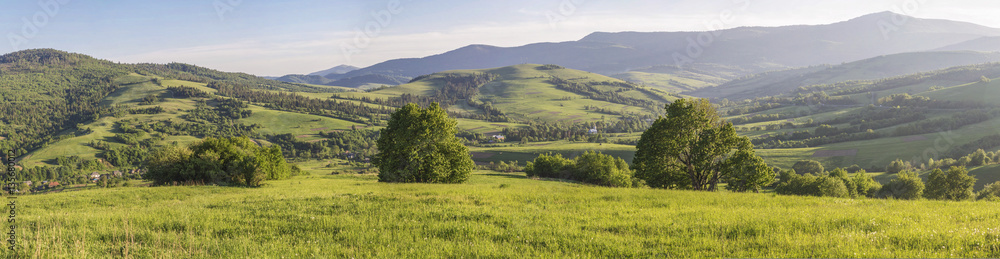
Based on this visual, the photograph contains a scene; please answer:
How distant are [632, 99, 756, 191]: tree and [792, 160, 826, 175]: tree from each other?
14530cm

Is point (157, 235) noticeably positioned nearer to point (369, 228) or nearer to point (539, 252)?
point (369, 228)

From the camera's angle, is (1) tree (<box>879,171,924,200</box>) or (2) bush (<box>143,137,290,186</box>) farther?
(1) tree (<box>879,171,924,200</box>)

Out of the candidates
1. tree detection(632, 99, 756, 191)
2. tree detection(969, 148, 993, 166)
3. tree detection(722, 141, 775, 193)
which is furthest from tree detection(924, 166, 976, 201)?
tree detection(969, 148, 993, 166)

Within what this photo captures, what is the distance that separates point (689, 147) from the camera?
1336 inches

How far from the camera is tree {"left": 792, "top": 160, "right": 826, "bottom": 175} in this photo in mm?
146000

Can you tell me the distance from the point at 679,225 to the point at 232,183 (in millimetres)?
47687

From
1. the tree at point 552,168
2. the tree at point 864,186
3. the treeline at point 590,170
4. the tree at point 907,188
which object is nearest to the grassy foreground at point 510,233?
the treeline at point 590,170

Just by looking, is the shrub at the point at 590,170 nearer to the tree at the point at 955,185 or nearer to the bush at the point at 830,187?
the bush at the point at 830,187

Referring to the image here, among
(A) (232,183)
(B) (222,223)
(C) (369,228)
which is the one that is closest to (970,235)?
(C) (369,228)

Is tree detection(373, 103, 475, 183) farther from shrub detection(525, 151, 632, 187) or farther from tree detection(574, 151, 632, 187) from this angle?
tree detection(574, 151, 632, 187)

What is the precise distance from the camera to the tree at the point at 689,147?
107 feet

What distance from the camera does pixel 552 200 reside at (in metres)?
17.6

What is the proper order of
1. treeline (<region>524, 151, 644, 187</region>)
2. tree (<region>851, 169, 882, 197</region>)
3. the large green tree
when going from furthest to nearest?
1. treeline (<region>524, 151, 644, 187</region>)
2. tree (<region>851, 169, 882, 197</region>)
3. the large green tree

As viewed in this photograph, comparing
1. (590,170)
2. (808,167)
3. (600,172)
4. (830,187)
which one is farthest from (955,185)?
(808,167)
